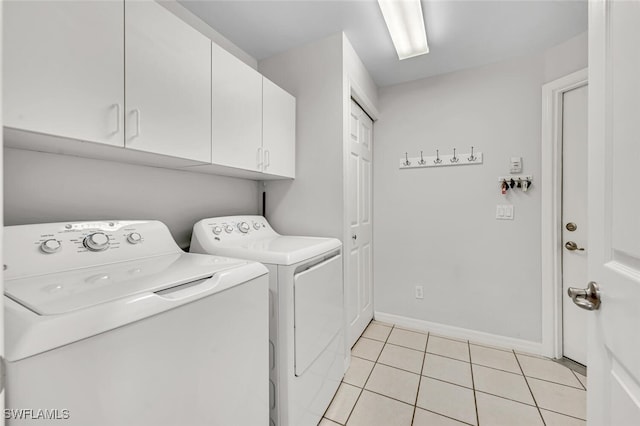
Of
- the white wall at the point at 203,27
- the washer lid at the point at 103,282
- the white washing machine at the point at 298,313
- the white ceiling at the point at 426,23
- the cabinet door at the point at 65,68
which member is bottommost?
the white washing machine at the point at 298,313

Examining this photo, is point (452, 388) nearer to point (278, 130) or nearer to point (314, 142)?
point (314, 142)

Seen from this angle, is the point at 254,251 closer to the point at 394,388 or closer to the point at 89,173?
the point at 89,173

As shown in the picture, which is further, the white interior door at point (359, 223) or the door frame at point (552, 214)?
the white interior door at point (359, 223)

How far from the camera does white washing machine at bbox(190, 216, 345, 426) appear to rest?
123 cm

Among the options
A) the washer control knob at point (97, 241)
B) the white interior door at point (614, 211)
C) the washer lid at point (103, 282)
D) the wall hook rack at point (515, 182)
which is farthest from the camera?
the wall hook rack at point (515, 182)

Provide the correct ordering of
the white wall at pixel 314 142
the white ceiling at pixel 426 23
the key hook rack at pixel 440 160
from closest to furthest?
the white ceiling at pixel 426 23 → the white wall at pixel 314 142 → the key hook rack at pixel 440 160

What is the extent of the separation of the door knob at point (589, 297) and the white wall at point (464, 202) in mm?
1809

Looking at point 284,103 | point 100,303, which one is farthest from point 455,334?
point 100,303

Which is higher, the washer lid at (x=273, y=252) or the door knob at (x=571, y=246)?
the washer lid at (x=273, y=252)

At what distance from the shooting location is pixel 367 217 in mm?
2600

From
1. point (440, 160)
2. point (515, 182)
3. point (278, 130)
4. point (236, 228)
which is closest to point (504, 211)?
point (515, 182)

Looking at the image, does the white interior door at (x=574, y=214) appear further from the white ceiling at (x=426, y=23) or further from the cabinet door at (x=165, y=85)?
the cabinet door at (x=165, y=85)

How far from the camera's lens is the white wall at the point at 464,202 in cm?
217

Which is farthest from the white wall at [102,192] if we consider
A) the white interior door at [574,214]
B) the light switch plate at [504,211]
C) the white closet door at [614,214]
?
the white interior door at [574,214]
